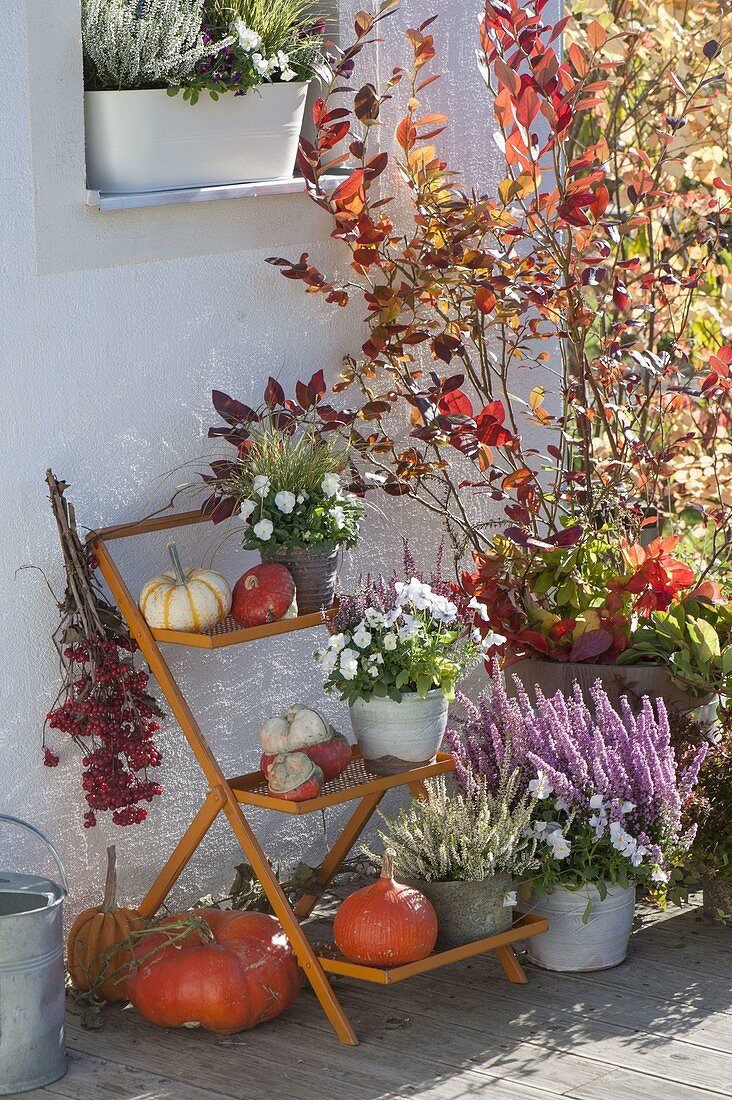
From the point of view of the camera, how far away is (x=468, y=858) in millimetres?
3219

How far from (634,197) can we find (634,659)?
3.81 ft

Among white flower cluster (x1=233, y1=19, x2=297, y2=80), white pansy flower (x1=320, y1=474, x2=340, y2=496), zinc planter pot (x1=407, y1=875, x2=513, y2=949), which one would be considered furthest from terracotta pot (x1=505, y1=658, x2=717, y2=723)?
white flower cluster (x1=233, y1=19, x2=297, y2=80)

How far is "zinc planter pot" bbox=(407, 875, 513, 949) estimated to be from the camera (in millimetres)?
3217

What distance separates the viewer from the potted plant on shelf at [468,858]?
3219 mm

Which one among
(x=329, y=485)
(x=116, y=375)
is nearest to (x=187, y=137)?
(x=116, y=375)

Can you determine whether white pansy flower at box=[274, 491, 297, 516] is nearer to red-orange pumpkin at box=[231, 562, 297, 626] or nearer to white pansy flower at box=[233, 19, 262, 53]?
red-orange pumpkin at box=[231, 562, 297, 626]

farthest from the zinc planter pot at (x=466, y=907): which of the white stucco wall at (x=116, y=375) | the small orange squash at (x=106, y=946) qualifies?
the white stucco wall at (x=116, y=375)

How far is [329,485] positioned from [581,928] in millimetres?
1111

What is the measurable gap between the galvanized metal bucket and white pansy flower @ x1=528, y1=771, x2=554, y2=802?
3.27ft

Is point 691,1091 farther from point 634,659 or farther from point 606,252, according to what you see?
point 606,252

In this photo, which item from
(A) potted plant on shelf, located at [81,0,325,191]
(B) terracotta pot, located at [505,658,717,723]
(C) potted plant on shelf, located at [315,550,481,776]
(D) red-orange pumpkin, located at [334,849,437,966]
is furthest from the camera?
(B) terracotta pot, located at [505,658,717,723]

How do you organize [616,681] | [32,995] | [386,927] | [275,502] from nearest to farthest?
[32,995], [386,927], [275,502], [616,681]

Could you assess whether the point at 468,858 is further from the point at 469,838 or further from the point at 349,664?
the point at 349,664

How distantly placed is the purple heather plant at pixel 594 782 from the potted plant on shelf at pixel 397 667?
166 millimetres
